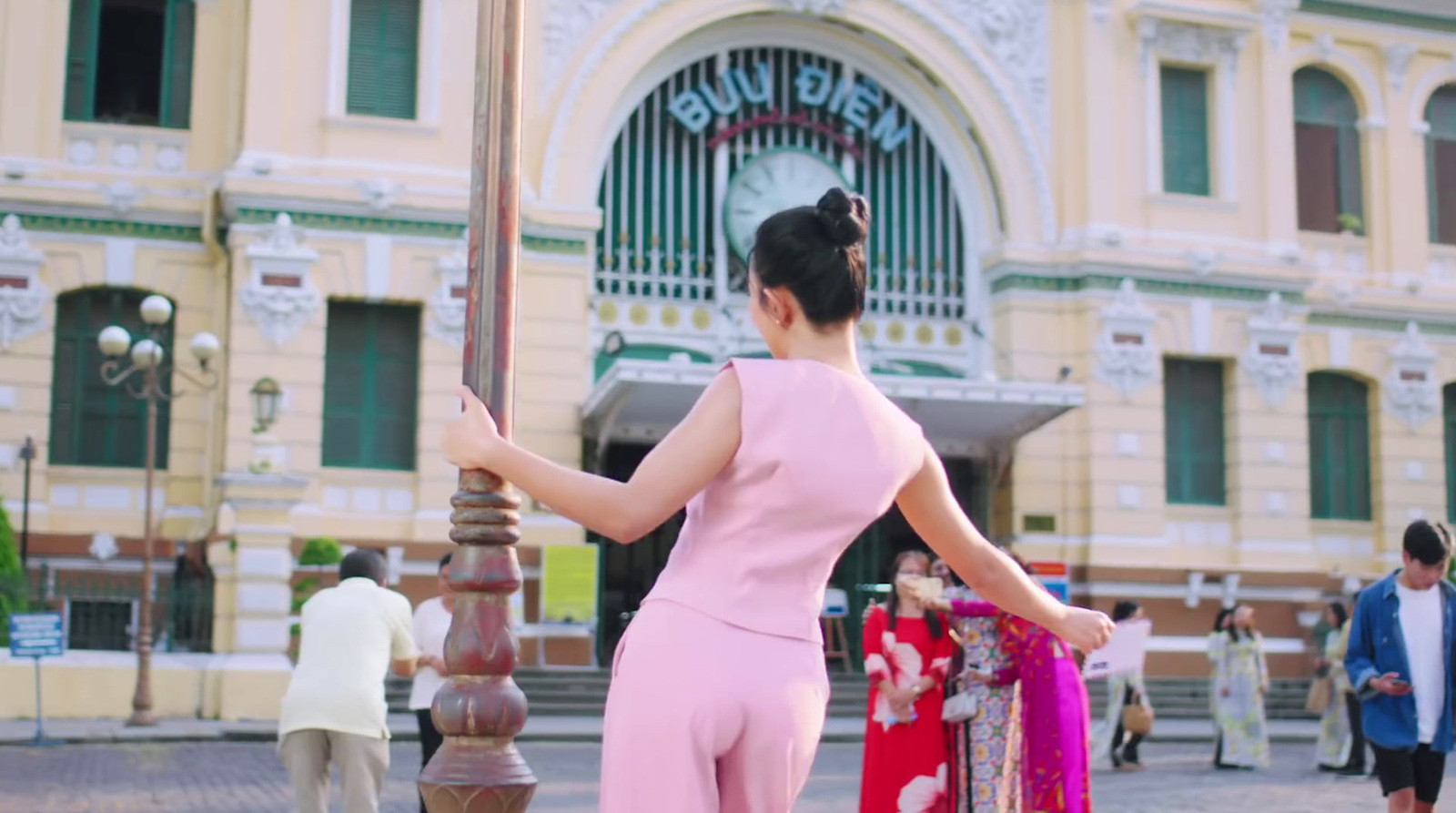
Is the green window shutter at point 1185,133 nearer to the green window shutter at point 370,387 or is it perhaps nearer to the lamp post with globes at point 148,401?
the green window shutter at point 370,387

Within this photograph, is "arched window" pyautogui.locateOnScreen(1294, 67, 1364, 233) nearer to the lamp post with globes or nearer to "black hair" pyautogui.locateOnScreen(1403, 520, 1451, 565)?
the lamp post with globes

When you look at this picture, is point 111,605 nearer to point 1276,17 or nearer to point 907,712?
point 907,712

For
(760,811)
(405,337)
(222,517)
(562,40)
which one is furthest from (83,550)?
(760,811)

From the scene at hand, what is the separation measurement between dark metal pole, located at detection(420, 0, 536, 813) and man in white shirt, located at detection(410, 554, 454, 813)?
4.55 meters

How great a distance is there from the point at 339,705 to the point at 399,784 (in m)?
6.08

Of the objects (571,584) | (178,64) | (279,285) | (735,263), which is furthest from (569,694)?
(178,64)

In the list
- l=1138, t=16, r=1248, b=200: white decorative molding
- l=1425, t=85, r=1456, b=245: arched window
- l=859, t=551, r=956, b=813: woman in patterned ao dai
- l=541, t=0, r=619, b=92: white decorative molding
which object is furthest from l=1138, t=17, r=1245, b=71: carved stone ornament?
l=859, t=551, r=956, b=813: woman in patterned ao dai

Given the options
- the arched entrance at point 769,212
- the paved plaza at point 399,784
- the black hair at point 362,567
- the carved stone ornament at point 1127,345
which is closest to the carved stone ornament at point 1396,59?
the carved stone ornament at point 1127,345

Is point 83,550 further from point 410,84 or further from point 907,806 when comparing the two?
point 907,806

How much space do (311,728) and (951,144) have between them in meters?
19.0

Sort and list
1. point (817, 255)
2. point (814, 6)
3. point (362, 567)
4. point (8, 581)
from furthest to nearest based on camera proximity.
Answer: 1. point (814, 6)
2. point (8, 581)
3. point (362, 567)
4. point (817, 255)

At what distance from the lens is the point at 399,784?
13.5 meters

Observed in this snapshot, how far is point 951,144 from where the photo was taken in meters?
25.2

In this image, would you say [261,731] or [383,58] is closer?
[261,731]
